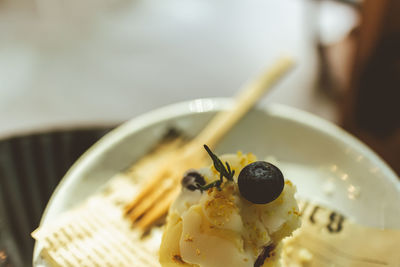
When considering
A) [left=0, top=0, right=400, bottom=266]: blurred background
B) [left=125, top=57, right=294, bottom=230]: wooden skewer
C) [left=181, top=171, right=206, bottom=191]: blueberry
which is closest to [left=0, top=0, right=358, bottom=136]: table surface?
[left=0, top=0, right=400, bottom=266]: blurred background

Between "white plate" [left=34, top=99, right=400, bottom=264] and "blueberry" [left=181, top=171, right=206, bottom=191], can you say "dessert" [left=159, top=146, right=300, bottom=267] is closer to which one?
"blueberry" [left=181, top=171, right=206, bottom=191]

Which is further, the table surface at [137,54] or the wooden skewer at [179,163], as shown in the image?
the table surface at [137,54]

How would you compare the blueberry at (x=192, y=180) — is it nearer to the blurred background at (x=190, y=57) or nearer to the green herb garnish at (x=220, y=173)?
the green herb garnish at (x=220, y=173)

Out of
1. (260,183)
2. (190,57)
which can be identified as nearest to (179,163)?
(260,183)

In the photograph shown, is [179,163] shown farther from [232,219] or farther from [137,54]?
[137,54]

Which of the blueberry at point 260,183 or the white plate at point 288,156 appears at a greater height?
the blueberry at point 260,183

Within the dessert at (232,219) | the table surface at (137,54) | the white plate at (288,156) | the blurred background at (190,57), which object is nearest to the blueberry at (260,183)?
the dessert at (232,219)

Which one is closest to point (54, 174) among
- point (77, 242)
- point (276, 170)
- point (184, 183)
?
point (77, 242)

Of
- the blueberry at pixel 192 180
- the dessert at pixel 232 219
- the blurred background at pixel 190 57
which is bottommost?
the blurred background at pixel 190 57
